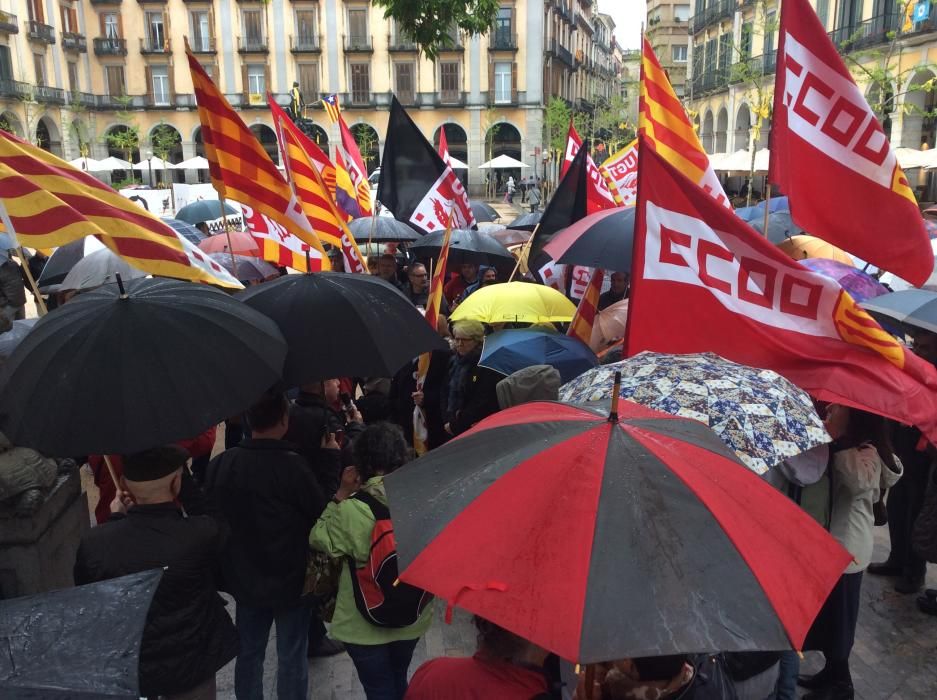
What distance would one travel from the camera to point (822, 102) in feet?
11.6

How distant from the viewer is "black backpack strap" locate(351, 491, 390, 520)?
8.29 feet

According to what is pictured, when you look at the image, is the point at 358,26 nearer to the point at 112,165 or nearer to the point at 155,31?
the point at 155,31

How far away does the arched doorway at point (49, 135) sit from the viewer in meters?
40.7

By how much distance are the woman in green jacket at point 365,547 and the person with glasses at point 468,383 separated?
4.68ft

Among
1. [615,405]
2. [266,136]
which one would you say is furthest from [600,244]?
[266,136]

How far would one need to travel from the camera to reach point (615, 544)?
1640 mm

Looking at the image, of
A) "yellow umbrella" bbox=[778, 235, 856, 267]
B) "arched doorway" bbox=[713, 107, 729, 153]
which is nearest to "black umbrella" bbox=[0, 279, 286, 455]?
"yellow umbrella" bbox=[778, 235, 856, 267]

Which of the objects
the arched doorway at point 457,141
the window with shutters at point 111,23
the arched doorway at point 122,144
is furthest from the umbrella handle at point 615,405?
the window with shutters at point 111,23

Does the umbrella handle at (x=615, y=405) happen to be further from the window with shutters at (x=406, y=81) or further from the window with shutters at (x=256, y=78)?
the window with shutters at (x=256, y=78)

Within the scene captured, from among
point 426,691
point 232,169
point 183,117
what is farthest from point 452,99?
point 426,691

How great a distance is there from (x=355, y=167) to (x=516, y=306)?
13.5ft

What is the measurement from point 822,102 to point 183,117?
45638mm

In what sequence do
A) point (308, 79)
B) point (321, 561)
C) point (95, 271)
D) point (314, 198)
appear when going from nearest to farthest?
point (321, 561) → point (314, 198) → point (95, 271) → point (308, 79)

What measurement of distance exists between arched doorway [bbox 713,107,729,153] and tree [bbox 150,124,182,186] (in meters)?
27.8
